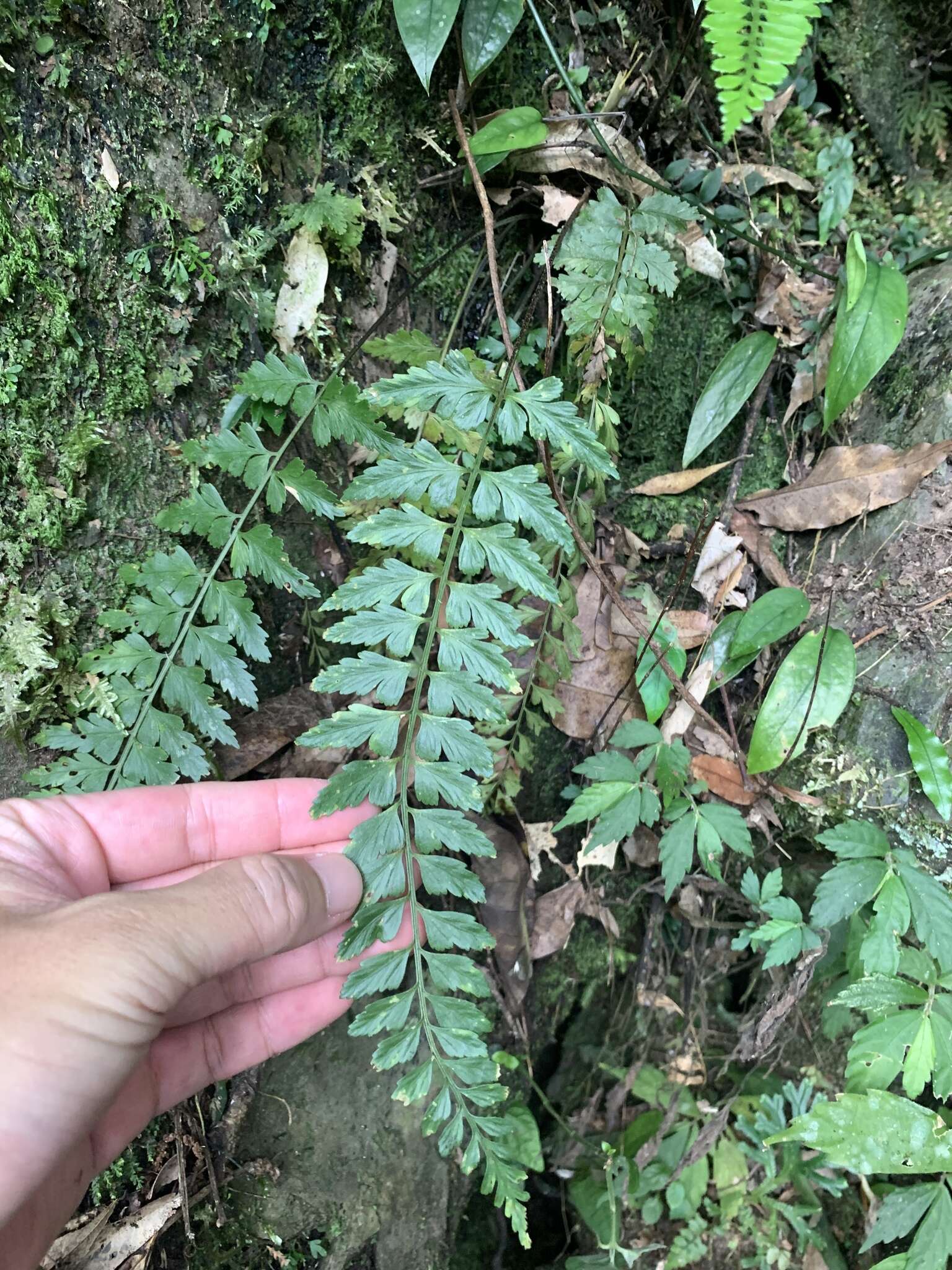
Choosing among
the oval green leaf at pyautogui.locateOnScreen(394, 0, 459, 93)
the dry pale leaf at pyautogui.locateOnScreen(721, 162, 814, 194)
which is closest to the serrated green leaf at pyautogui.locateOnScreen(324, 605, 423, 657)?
the oval green leaf at pyautogui.locateOnScreen(394, 0, 459, 93)

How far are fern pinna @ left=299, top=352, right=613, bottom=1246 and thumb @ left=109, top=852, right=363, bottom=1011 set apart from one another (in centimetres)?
10

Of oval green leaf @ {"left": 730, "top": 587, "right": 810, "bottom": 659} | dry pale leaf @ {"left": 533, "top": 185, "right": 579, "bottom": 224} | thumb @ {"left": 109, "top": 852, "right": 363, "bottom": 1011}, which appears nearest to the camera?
thumb @ {"left": 109, "top": 852, "right": 363, "bottom": 1011}

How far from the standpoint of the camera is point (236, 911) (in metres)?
1.34

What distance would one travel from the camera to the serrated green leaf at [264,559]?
5.85 feet

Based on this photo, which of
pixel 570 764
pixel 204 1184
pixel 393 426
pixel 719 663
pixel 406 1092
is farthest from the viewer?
pixel 570 764

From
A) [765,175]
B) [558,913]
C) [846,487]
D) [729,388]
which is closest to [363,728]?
[558,913]

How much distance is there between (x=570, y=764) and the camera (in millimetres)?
2531

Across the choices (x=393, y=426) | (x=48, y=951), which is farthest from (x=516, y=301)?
(x=48, y=951)

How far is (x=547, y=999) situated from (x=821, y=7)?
3.58 meters

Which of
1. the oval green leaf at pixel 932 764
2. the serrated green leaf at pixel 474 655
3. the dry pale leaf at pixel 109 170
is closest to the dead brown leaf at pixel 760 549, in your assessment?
the oval green leaf at pixel 932 764

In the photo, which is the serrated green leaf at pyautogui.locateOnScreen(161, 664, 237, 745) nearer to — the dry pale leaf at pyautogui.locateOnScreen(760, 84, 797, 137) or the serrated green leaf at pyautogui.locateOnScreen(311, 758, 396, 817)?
the serrated green leaf at pyautogui.locateOnScreen(311, 758, 396, 817)

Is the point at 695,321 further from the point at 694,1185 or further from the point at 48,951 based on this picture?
the point at 694,1185

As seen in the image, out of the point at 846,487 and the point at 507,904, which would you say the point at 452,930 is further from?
the point at 846,487

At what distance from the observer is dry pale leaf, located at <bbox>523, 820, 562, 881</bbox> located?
2445 mm
